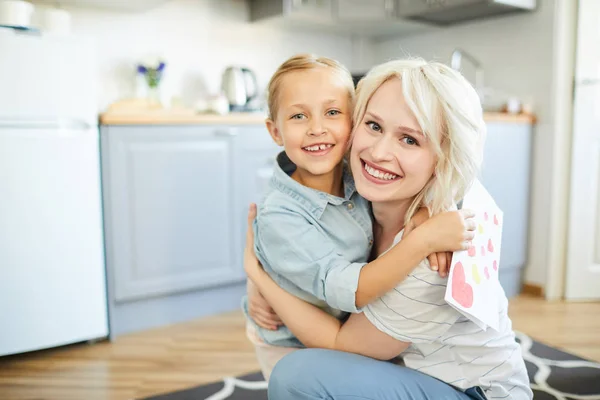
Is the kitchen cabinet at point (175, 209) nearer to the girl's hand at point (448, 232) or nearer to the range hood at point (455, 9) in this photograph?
the range hood at point (455, 9)

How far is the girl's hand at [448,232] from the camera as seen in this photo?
0.90m

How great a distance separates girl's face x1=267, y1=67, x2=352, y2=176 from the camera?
3.61 feet

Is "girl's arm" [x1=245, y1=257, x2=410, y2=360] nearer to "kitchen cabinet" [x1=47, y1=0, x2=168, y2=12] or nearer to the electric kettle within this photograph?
the electric kettle

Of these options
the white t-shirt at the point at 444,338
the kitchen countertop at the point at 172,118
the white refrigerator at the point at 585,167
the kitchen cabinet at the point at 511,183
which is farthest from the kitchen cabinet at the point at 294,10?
the white t-shirt at the point at 444,338

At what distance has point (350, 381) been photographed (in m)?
0.96

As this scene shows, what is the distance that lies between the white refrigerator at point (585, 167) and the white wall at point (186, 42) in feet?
5.23

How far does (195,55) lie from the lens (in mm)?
2961

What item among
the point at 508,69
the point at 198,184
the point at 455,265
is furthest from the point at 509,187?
the point at 455,265

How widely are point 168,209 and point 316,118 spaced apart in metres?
1.31

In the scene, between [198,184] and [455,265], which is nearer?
[455,265]

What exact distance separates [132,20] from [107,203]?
114 centimetres

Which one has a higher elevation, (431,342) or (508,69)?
(508,69)

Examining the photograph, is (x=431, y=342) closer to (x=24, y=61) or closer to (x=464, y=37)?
(x=24, y=61)

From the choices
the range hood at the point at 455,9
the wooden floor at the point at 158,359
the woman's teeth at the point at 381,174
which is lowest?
the wooden floor at the point at 158,359
